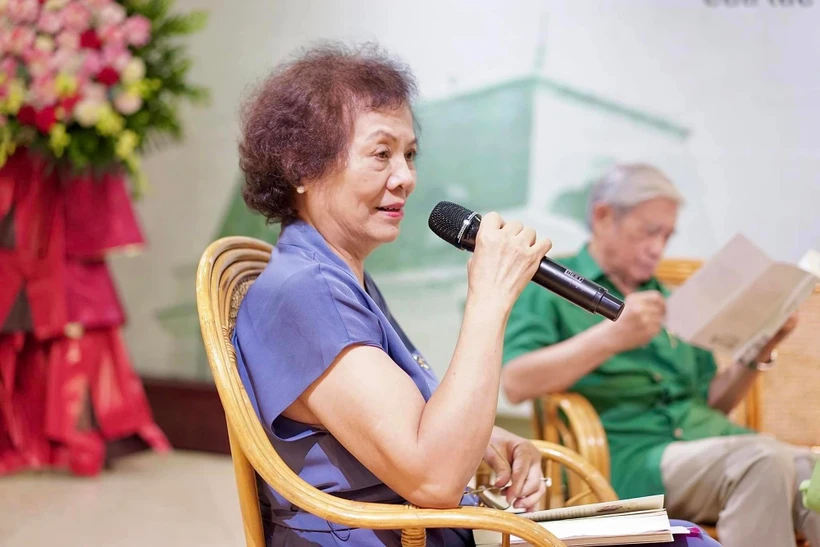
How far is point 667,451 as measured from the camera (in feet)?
6.97

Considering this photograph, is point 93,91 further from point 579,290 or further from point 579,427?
point 579,290

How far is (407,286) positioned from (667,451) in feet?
5.63

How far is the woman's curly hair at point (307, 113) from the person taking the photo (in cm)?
138

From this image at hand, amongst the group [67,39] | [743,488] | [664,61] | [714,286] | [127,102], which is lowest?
[743,488]

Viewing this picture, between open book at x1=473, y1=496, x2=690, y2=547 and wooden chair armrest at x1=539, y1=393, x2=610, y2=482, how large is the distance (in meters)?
0.58

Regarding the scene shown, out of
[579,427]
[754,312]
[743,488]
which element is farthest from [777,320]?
[579,427]

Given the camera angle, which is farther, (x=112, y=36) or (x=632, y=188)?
(x=112, y=36)

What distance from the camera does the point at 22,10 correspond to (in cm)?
318

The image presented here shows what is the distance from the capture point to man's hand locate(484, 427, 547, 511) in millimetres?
1508

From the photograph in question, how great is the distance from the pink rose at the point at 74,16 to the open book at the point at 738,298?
7.91 ft

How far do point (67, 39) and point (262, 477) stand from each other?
252 cm

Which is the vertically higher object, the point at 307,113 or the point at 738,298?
the point at 307,113

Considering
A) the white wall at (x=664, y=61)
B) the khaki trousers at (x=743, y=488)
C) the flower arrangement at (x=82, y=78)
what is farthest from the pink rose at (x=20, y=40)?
the khaki trousers at (x=743, y=488)

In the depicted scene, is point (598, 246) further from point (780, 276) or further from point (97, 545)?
point (97, 545)
